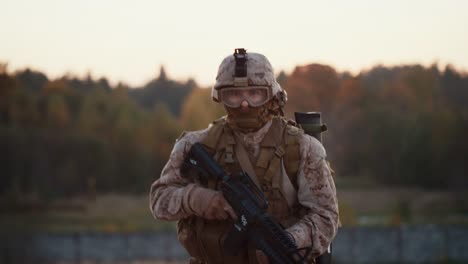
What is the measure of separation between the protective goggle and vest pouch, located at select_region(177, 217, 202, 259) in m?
0.76

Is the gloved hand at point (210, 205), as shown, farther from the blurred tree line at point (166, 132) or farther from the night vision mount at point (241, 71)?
the blurred tree line at point (166, 132)

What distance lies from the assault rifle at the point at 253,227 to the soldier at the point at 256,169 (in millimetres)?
99

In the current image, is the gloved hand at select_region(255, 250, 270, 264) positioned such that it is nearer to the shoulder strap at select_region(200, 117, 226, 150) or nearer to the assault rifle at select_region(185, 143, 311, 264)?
the assault rifle at select_region(185, 143, 311, 264)

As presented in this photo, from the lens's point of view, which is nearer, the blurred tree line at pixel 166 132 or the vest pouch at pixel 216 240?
the vest pouch at pixel 216 240

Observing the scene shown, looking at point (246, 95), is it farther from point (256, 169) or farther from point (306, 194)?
point (306, 194)

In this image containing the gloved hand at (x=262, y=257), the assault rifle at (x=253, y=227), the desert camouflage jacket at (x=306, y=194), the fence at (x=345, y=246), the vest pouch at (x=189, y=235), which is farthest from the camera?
the fence at (x=345, y=246)

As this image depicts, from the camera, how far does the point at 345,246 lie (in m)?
49.7

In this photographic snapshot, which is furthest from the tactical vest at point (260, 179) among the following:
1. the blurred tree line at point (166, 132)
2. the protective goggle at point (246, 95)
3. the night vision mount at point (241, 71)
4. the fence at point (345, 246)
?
the blurred tree line at point (166, 132)

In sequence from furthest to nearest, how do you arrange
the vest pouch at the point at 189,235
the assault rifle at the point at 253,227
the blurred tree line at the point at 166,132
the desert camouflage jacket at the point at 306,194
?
the blurred tree line at the point at 166,132, the vest pouch at the point at 189,235, the desert camouflage jacket at the point at 306,194, the assault rifle at the point at 253,227

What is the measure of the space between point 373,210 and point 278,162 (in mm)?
68160

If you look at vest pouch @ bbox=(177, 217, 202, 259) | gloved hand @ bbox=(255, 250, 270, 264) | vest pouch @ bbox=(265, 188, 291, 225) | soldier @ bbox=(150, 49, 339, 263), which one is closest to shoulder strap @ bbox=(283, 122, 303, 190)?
soldier @ bbox=(150, 49, 339, 263)

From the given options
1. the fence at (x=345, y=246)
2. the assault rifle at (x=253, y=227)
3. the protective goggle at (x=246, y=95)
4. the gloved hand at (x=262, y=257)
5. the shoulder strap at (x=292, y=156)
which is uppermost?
the protective goggle at (x=246, y=95)

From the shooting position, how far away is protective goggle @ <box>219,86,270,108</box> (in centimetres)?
680

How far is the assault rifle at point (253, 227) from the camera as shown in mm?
6543
